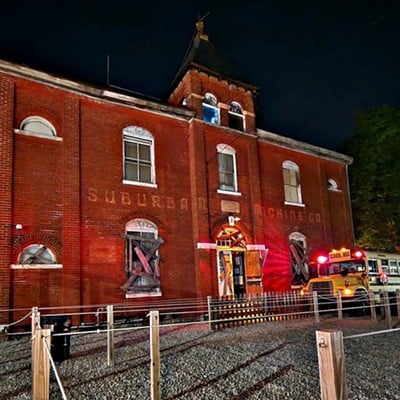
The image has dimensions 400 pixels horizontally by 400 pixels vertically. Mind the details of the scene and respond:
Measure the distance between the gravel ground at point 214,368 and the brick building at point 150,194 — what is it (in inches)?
121

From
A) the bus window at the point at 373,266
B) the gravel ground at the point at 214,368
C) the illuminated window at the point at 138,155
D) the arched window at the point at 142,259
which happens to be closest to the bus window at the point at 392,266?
the bus window at the point at 373,266

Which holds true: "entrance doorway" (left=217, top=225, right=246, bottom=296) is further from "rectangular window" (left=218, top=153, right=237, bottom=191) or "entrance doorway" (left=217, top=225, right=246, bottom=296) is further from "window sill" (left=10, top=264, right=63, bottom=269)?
"window sill" (left=10, top=264, right=63, bottom=269)

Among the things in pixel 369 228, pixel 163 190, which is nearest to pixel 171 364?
pixel 163 190

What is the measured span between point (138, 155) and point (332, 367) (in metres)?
13.0

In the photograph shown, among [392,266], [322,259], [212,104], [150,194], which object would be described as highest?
[212,104]

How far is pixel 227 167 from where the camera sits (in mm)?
17000

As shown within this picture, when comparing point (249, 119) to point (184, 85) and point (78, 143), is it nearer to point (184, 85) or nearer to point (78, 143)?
point (184, 85)

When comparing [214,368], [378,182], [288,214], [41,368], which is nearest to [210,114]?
[288,214]

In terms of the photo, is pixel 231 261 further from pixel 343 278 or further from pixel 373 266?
pixel 373 266

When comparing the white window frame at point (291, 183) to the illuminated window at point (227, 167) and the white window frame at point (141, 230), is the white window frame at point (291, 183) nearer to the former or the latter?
the illuminated window at point (227, 167)

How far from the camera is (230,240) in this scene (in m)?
16.5

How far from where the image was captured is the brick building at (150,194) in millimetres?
11992

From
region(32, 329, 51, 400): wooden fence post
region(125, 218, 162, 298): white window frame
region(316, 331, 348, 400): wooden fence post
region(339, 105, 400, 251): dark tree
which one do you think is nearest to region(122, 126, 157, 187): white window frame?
region(125, 218, 162, 298): white window frame

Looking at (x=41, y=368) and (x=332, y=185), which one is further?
(x=332, y=185)
